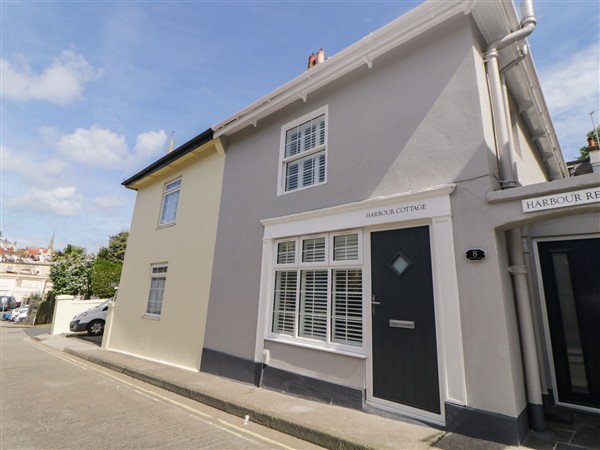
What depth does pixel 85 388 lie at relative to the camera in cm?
649

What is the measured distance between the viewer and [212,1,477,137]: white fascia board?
189 inches

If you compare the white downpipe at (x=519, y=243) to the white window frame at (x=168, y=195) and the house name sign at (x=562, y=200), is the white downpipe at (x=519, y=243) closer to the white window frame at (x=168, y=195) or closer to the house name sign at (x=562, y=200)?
the house name sign at (x=562, y=200)

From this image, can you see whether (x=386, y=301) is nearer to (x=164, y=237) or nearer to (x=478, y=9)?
(x=478, y=9)

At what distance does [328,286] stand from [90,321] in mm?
15908

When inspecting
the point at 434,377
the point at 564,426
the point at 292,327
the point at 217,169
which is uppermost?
the point at 217,169

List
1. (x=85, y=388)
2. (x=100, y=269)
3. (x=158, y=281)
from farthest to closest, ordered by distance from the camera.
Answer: (x=100, y=269), (x=158, y=281), (x=85, y=388)

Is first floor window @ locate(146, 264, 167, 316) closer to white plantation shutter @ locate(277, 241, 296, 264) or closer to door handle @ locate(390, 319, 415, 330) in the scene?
white plantation shutter @ locate(277, 241, 296, 264)

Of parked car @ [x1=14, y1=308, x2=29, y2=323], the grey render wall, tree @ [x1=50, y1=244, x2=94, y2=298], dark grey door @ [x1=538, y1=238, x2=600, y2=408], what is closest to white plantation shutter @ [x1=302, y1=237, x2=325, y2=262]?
the grey render wall

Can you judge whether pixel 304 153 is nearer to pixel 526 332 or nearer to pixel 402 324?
pixel 402 324

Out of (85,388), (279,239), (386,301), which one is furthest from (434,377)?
(85,388)

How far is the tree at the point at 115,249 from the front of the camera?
33.5 meters

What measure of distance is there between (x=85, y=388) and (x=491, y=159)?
28.3ft

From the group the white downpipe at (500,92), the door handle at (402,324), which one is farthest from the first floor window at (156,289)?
the white downpipe at (500,92)

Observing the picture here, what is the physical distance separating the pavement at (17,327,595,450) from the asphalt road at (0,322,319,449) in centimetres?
14
